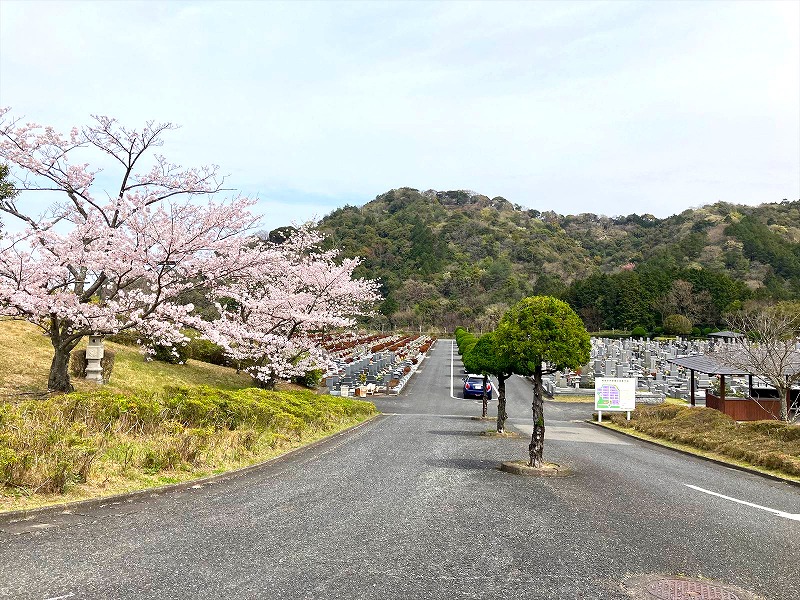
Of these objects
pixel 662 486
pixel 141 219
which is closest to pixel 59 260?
pixel 141 219

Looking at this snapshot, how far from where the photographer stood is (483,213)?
19375cm

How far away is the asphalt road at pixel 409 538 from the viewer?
5293mm

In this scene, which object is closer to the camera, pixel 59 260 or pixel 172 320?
pixel 59 260

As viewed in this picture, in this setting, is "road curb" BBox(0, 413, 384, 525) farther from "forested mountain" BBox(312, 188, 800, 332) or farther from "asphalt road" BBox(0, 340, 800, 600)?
"forested mountain" BBox(312, 188, 800, 332)

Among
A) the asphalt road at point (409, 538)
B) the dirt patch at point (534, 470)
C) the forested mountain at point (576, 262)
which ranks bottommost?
the dirt patch at point (534, 470)

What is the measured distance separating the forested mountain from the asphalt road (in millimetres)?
79474

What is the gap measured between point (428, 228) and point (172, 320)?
145 metres

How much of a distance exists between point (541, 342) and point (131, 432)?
8.68 m

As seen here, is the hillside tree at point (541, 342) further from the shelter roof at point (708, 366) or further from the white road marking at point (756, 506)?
the shelter roof at point (708, 366)

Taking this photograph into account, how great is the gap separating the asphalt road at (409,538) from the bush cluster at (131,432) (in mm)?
1128

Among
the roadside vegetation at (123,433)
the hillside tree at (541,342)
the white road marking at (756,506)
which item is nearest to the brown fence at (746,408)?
the hillside tree at (541,342)

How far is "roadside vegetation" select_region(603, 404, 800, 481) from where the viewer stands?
14028 mm

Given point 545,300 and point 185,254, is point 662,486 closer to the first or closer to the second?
point 545,300

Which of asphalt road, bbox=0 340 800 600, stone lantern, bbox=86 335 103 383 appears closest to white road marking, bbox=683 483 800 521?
asphalt road, bbox=0 340 800 600
